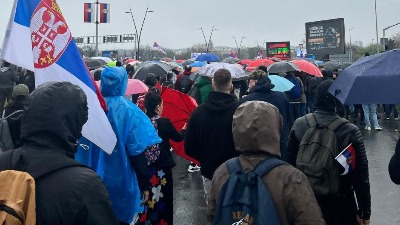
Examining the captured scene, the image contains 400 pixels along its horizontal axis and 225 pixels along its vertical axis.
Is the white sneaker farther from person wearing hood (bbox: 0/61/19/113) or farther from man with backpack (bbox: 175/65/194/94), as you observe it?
person wearing hood (bbox: 0/61/19/113)

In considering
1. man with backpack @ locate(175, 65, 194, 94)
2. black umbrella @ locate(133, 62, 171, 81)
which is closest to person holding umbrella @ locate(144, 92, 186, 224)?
black umbrella @ locate(133, 62, 171, 81)

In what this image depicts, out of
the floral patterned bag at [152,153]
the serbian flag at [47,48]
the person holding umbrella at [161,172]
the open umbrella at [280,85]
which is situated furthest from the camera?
the open umbrella at [280,85]

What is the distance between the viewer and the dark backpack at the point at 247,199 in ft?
7.75

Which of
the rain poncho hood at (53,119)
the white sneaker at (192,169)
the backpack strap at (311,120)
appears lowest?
the white sneaker at (192,169)

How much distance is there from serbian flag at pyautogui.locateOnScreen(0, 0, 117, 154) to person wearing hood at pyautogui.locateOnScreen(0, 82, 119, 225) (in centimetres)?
131

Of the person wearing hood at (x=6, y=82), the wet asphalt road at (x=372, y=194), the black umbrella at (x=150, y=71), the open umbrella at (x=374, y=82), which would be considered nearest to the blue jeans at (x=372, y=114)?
the wet asphalt road at (x=372, y=194)

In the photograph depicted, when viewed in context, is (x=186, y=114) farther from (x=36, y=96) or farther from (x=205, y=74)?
(x=36, y=96)

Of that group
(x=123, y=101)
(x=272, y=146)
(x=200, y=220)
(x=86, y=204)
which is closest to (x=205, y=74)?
(x=200, y=220)

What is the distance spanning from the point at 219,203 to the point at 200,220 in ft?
13.7

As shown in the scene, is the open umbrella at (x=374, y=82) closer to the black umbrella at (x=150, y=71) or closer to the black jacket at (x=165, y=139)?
the black jacket at (x=165, y=139)

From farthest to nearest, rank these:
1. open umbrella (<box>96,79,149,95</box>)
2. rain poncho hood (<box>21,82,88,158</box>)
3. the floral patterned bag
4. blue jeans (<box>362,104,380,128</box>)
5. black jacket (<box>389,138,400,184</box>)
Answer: blue jeans (<box>362,104,380,128</box>) < open umbrella (<box>96,79,149,95</box>) < the floral patterned bag < black jacket (<box>389,138,400,184</box>) < rain poncho hood (<box>21,82,88,158</box>)

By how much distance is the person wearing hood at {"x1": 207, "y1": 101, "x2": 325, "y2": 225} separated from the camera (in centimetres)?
240

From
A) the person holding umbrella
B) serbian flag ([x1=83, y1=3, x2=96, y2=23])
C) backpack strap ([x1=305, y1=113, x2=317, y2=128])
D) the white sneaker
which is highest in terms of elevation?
serbian flag ([x1=83, y1=3, x2=96, y2=23])

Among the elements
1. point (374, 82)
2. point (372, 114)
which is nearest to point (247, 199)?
point (374, 82)
